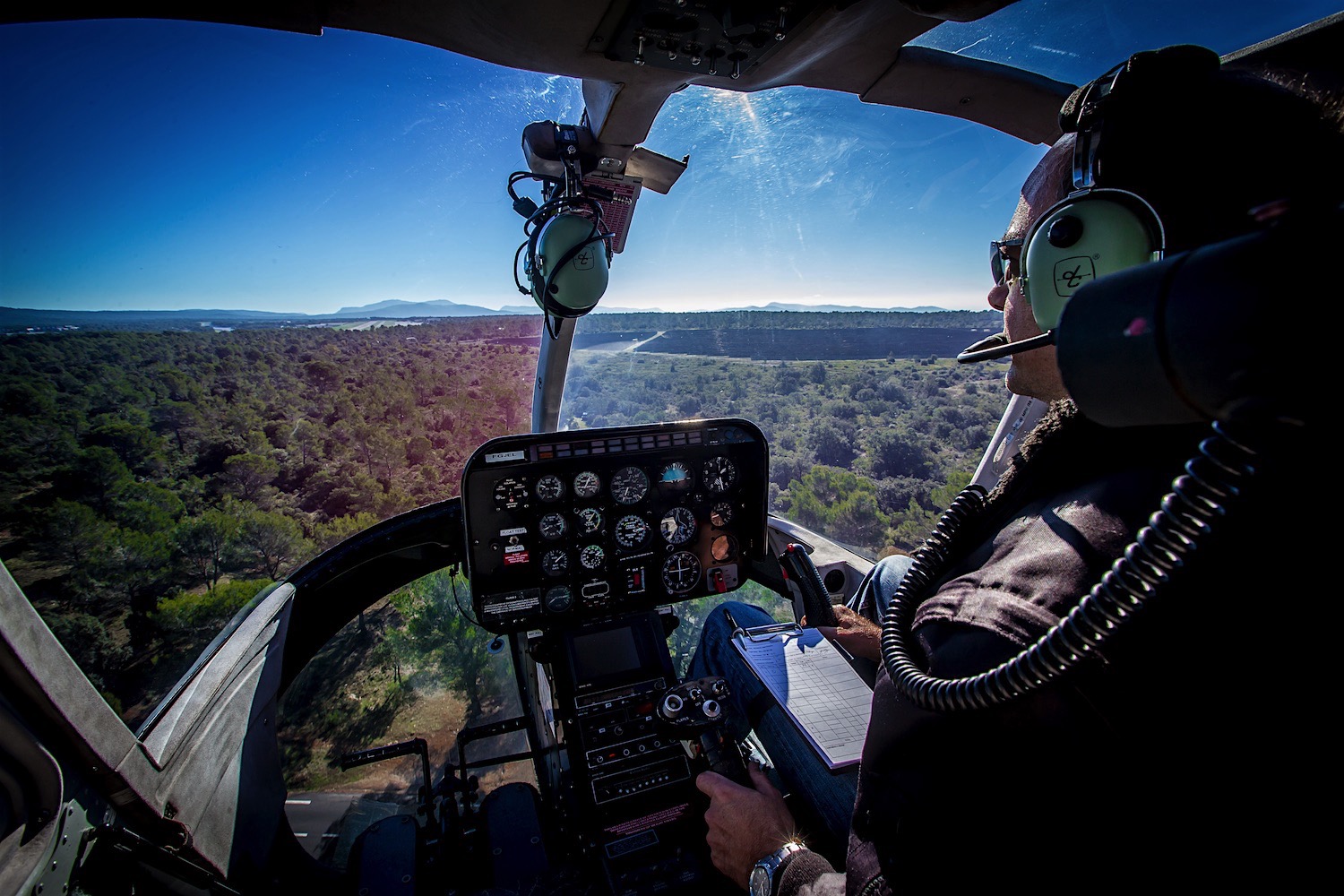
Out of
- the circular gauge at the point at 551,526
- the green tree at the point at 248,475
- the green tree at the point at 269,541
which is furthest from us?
the green tree at the point at 248,475

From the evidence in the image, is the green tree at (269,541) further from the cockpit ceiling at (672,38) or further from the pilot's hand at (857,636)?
the pilot's hand at (857,636)

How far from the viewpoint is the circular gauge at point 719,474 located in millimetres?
2391

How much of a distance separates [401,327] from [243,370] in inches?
72.2

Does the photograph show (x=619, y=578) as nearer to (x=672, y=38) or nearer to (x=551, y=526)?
(x=551, y=526)

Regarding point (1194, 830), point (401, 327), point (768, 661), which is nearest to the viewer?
point (1194, 830)

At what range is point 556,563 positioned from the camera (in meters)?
2.24

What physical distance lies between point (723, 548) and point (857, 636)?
0.85 metres

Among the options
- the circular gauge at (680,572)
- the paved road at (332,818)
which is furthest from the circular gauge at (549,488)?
the paved road at (332,818)

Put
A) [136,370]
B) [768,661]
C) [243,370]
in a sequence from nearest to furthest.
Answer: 1. [768,661]
2. [136,370]
3. [243,370]

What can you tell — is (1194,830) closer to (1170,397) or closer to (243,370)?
(1170,397)

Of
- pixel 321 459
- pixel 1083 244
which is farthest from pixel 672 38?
pixel 321 459

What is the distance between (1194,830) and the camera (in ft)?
1.64

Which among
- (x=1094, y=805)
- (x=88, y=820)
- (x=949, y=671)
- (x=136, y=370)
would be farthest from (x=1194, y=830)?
(x=136, y=370)

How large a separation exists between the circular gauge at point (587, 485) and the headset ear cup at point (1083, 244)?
5.57ft
